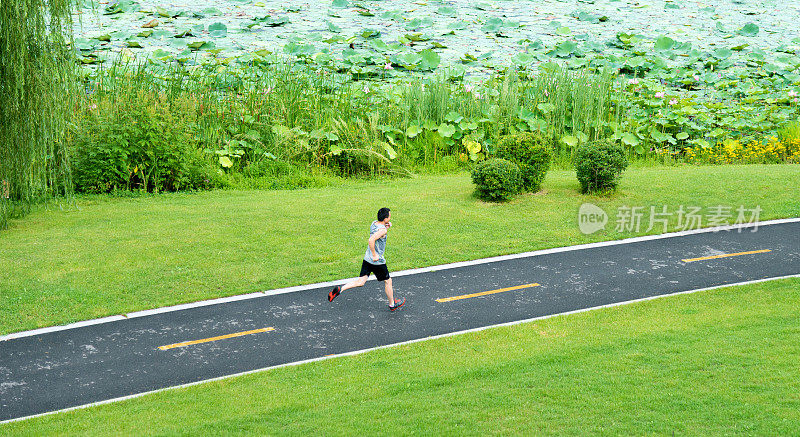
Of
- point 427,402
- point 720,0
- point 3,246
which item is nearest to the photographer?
point 427,402

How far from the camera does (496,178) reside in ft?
54.4

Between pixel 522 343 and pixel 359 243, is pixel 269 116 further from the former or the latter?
pixel 522 343

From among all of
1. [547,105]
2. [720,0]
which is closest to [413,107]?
[547,105]

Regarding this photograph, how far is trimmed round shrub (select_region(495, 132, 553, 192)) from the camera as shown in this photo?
17125mm

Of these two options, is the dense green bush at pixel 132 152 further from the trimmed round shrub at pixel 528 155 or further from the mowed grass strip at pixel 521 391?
the mowed grass strip at pixel 521 391

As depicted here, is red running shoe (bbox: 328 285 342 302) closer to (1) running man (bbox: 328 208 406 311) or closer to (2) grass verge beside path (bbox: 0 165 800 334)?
(1) running man (bbox: 328 208 406 311)

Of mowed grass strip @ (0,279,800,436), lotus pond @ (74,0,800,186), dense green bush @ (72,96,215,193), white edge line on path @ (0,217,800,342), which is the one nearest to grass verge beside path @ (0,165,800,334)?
white edge line on path @ (0,217,800,342)

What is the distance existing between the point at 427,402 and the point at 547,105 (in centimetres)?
1479

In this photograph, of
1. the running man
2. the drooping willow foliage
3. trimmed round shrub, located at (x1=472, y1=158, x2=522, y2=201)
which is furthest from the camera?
trimmed round shrub, located at (x1=472, y1=158, x2=522, y2=201)

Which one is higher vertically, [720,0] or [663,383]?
[720,0]

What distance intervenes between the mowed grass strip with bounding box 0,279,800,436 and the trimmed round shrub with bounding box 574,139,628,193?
22.7 feet

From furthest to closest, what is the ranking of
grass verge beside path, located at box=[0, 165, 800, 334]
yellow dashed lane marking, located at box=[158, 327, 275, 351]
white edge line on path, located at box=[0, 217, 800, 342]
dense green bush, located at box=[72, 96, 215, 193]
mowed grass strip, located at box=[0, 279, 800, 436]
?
1. dense green bush, located at box=[72, 96, 215, 193]
2. grass verge beside path, located at box=[0, 165, 800, 334]
3. white edge line on path, located at box=[0, 217, 800, 342]
4. yellow dashed lane marking, located at box=[158, 327, 275, 351]
5. mowed grass strip, located at box=[0, 279, 800, 436]

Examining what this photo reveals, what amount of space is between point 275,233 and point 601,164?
720 cm

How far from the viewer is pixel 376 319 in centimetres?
1067
